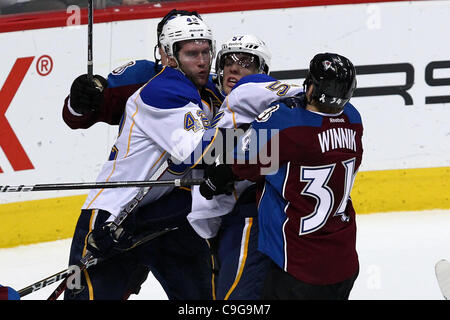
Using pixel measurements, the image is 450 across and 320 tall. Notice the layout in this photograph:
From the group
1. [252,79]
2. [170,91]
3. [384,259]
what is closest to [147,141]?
[170,91]

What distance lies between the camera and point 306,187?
2326mm

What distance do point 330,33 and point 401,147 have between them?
771mm

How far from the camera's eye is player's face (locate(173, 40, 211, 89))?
2.79 m

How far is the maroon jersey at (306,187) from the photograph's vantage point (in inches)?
90.9

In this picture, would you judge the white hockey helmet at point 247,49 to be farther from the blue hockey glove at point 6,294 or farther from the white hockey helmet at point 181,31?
the blue hockey glove at point 6,294

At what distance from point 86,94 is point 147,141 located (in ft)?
1.03

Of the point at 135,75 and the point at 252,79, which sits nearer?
the point at 252,79

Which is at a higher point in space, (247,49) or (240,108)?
(247,49)

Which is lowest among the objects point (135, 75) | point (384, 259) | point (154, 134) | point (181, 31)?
point (384, 259)

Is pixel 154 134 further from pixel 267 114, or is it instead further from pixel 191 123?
pixel 267 114

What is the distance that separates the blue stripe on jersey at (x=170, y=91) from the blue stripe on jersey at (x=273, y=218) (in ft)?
1.42

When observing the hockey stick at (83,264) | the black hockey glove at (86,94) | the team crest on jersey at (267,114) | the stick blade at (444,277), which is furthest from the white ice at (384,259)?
the team crest on jersey at (267,114)

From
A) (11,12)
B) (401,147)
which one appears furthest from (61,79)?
(401,147)

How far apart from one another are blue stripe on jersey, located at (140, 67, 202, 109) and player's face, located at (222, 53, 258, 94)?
0.15 meters
